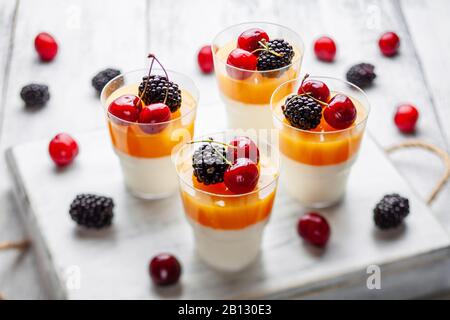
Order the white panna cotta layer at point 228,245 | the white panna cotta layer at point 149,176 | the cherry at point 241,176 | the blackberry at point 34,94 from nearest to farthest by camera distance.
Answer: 1. the cherry at point 241,176
2. the white panna cotta layer at point 228,245
3. the white panna cotta layer at point 149,176
4. the blackberry at point 34,94

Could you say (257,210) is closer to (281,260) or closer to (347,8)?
(281,260)

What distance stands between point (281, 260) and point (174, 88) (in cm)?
54

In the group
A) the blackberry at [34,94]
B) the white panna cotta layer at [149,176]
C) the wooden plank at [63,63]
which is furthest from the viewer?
the blackberry at [34,94]

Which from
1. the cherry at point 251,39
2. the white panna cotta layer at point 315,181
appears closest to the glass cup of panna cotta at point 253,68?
the cherry at point 251,39

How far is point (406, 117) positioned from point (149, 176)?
0.96m

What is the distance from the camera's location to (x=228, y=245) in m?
1.74

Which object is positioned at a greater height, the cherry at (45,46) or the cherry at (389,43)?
the cherry at (45,46)

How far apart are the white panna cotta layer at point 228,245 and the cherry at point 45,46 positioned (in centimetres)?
132

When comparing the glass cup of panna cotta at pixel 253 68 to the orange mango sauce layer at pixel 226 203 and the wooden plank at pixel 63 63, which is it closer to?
the orange mango sauce layer at pixel 226 203

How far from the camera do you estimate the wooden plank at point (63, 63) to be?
2.37m

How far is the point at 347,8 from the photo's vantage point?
10.0 ft

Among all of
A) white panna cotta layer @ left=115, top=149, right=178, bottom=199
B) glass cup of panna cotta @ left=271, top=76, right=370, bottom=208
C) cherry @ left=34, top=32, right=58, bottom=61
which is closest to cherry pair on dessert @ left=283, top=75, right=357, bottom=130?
glass cup of panna cotta @ left=271, top=76, right=370, bottom=208

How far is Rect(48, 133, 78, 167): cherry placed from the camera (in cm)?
209

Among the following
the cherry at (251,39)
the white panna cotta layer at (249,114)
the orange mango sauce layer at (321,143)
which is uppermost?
the cherry at (251,39)
